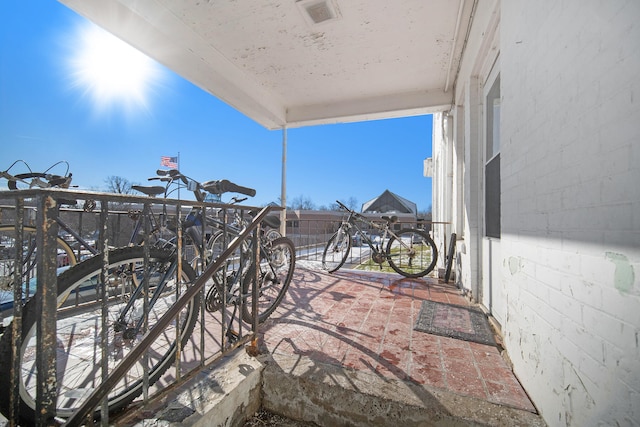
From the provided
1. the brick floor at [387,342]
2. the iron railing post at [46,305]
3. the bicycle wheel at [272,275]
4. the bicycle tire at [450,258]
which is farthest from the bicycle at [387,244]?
the iron railing post at [46,305]

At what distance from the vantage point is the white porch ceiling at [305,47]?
2.51 m

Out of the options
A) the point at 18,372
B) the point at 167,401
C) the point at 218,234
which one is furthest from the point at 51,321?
the point at 218,234

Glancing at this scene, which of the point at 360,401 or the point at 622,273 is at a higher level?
the point at 622,273

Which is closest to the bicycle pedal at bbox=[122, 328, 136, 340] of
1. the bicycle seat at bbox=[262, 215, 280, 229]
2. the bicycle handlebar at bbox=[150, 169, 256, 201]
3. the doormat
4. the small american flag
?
the bicycle handlebar at bbox=[150, 169, 256, 201]

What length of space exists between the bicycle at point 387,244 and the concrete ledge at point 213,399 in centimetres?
266

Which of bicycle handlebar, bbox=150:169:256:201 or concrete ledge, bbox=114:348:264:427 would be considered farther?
bicycle handlebar, bbox=150:169:256:201

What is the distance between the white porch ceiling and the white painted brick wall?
150 centimetres

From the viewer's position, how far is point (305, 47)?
3117 millimetres

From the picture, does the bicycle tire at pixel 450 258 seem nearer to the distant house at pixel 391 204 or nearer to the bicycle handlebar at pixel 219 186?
the bicycle handlebar at pixel 219 186

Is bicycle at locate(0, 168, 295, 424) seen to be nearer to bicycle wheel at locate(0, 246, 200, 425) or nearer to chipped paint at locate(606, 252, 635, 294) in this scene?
bicycle wheel at locate(0, 246, 200, 425)

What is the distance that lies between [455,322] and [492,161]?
1505 millimetres

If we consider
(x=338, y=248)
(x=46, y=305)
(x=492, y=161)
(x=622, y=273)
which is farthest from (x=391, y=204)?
(x=46, y=305)

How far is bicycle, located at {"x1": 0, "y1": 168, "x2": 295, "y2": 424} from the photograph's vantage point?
97 cm

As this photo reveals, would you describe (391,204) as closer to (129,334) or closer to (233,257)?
(233,257)
